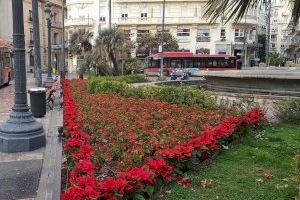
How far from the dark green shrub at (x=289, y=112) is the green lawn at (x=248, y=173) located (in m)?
2.14

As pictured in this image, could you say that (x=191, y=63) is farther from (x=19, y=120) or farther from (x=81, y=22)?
(x=19, y=120)

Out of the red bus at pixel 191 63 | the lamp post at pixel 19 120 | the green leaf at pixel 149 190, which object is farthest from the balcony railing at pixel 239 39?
the green leaf at pixel 149 190

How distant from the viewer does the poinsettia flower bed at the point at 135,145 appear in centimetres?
432

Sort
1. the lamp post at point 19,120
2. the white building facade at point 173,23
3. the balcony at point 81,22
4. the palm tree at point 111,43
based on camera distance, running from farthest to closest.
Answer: the balcony at point 81,22 → the white building facade at point 173,23 → the palm tree at point 111,43 → the lamp post at point 19,120

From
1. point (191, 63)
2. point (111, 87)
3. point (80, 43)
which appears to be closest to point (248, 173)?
point (111, 87)

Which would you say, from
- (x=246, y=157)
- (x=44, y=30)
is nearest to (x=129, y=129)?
(x=246, y=157)

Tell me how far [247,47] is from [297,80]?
50.0 metres

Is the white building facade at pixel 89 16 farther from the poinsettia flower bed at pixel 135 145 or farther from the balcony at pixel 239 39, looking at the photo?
the poinsettia flower bed at pixel 135 145

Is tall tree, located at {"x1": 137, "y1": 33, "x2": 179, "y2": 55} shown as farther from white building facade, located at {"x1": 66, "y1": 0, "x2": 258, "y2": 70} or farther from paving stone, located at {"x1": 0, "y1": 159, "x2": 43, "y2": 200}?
paving stone, located at {"x1": 0, "y1": 159, "x2": 43, "y2": 200}

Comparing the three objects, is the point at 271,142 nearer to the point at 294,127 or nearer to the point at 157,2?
the point at 294,127

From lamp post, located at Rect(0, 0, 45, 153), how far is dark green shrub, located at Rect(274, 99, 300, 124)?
5293 mm

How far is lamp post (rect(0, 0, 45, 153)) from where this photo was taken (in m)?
8.01

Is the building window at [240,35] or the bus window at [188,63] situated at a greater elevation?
the building window at [240,35]

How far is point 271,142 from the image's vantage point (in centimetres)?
767
